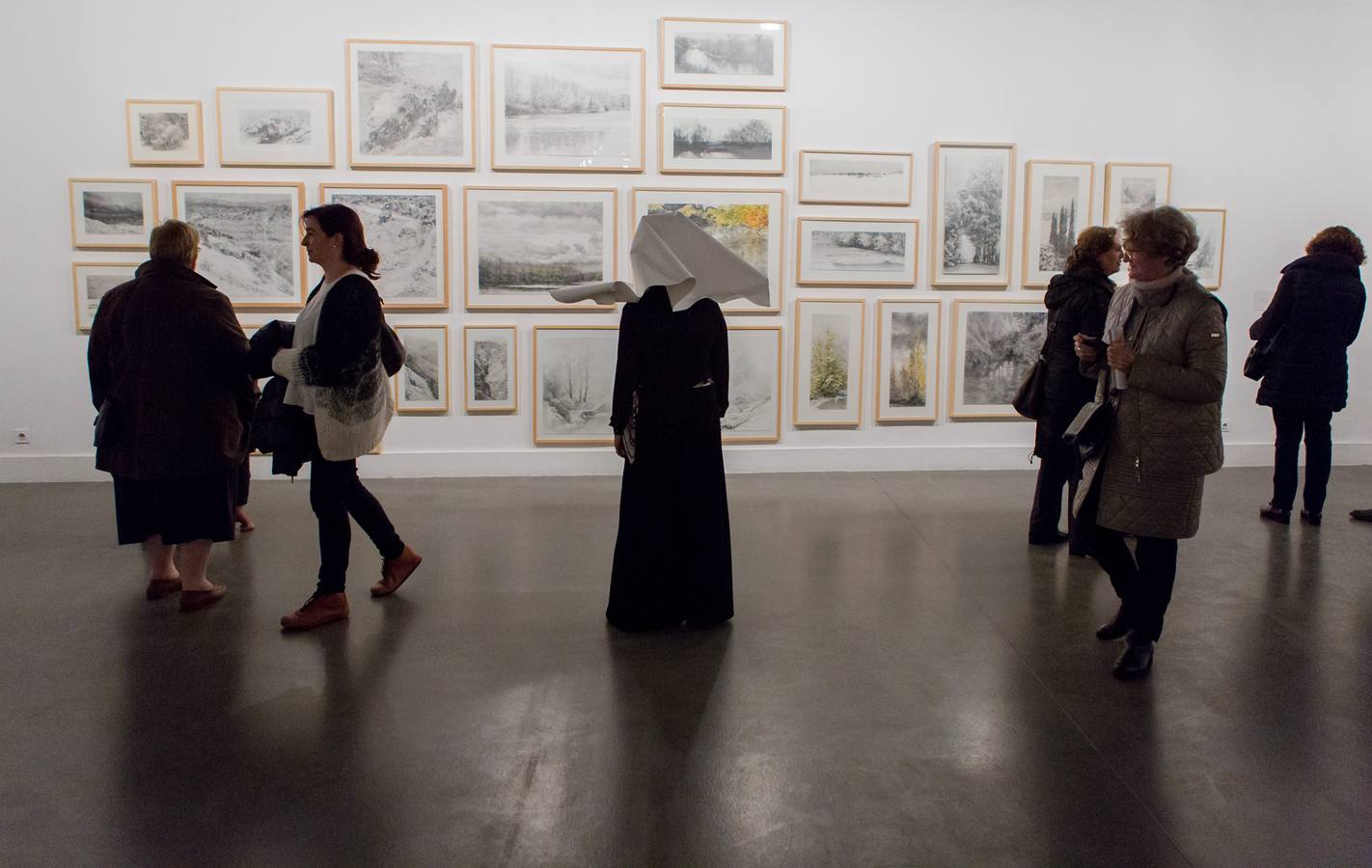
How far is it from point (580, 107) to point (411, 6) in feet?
5.73

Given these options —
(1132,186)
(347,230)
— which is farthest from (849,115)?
(347,230)

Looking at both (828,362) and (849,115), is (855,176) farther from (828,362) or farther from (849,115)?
(828,362)

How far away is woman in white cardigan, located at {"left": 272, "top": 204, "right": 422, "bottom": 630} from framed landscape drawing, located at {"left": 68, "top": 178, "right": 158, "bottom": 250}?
16.1 feet

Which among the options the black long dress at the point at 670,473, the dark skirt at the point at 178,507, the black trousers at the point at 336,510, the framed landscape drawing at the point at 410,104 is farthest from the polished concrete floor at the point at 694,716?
the framed landscape drawing at the point at 410,104

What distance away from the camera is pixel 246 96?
8680 mm

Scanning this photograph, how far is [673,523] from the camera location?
5.12 metres

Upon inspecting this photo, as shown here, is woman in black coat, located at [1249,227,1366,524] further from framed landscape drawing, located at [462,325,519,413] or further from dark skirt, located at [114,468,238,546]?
dark skirt, located at [114,468,238,546]

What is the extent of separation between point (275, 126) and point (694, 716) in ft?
23.4

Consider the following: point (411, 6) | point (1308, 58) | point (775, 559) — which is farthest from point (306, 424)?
point (1308, 58)

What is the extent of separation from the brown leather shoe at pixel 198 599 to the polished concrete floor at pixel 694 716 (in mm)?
112

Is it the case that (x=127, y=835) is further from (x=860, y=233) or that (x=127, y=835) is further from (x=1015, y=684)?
(x=860, y=233)

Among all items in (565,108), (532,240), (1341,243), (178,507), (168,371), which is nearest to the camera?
(168,371)

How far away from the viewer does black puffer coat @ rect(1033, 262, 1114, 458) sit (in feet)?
20.8

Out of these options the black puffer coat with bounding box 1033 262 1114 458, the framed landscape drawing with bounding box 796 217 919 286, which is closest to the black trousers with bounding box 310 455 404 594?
the black puffer coat with bounding box 1033 262 1114 458
